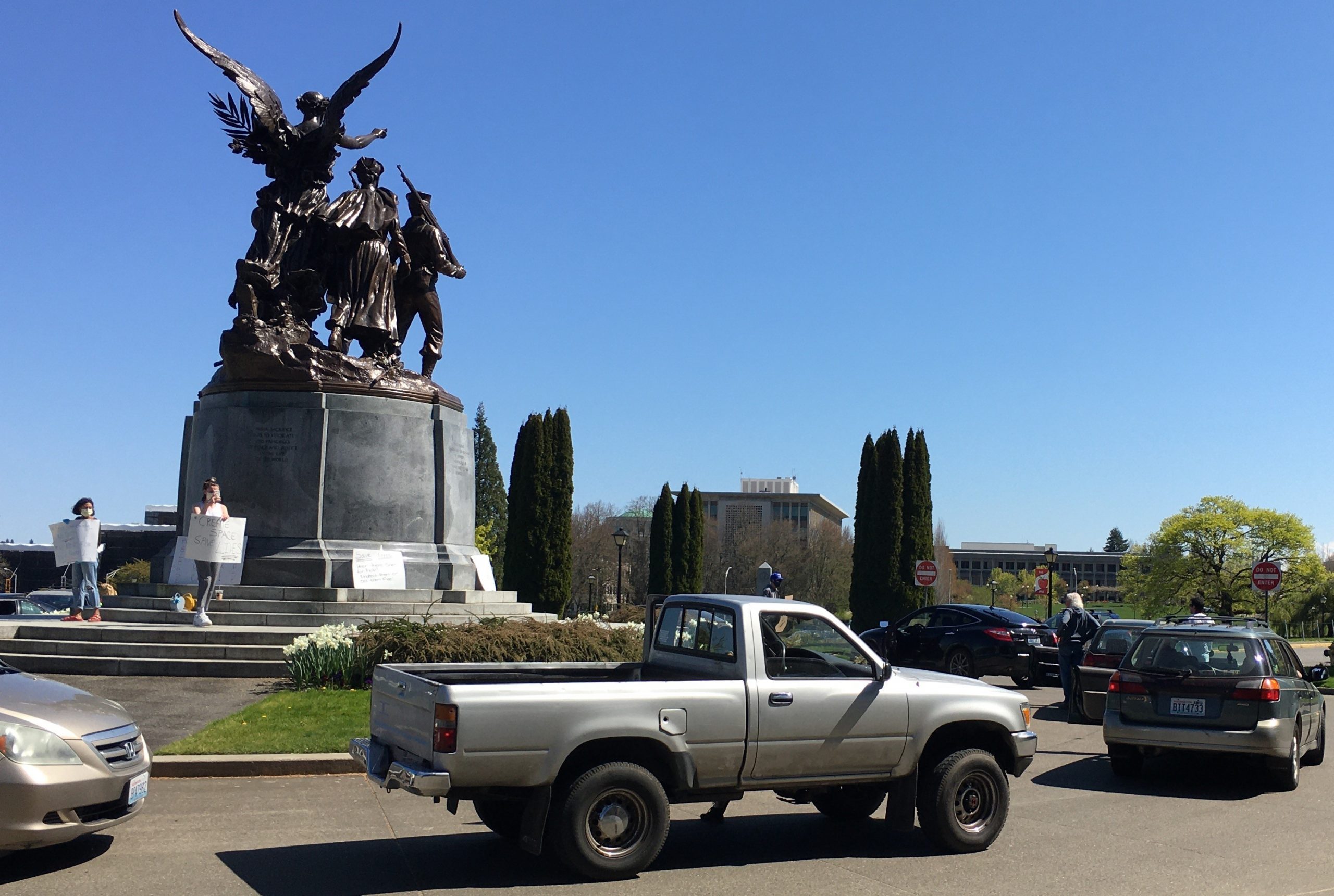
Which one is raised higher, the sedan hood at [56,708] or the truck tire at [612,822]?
the sedan hood at [56,708]

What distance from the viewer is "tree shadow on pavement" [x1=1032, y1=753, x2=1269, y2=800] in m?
10.6

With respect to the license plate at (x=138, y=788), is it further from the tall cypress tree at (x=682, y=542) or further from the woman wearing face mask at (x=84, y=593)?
the tall cypress tree at (x=682, y=542)

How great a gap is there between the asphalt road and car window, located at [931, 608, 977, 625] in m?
10.3

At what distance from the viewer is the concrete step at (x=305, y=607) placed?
1728cm

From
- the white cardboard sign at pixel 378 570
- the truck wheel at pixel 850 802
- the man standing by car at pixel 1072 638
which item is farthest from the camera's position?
the white cardboard sign at pixel 378 570

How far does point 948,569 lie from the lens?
111m

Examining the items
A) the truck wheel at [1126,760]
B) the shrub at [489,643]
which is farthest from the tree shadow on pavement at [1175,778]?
the shrub at [489,643]

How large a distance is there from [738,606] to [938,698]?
1516 mm

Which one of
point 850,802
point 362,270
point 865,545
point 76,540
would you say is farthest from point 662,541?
point 850,802

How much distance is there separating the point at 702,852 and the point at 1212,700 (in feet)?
18.5

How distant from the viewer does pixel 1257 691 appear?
412 inches

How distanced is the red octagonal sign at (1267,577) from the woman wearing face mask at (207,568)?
67.6ft

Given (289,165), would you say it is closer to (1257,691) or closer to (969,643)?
(969,643)

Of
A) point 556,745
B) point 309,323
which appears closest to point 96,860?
point 556,745
